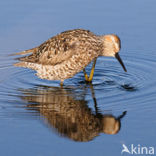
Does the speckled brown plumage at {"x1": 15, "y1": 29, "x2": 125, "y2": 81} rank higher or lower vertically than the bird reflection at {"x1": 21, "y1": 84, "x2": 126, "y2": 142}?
higher

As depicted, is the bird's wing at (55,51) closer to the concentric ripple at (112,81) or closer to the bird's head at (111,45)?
the concentric ripple at (112,81)

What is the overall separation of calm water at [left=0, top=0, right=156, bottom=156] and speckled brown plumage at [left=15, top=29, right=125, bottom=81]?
31cm

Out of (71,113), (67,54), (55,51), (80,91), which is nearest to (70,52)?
(67,54)

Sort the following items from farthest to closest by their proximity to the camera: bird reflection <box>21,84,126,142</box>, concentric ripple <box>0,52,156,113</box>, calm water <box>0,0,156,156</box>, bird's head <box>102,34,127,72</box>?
bird's head <box>102,34,127,72</box> → concentric ripple <box>0,52,156,113</box> → bird reflection <box>21,84,126,142</box> → calm water <box>0,0,156,156</box>

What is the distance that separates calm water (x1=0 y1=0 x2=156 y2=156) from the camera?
282 inches

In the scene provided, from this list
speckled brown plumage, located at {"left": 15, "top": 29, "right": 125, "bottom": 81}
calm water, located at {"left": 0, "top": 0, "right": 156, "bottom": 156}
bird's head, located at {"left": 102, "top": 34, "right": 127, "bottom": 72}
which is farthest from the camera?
bird's head, located at {"left": 102, "top": 34, "right": 127, "bottom": 72}

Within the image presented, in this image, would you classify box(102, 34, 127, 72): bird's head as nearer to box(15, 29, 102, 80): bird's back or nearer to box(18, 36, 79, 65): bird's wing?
box(15, 29, 102, 80): bird's back

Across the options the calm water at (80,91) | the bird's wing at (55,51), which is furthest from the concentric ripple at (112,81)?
the bird's wing at (55,51)

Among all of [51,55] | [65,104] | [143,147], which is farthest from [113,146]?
[51,55]

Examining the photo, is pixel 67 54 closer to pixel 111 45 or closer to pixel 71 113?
pixel 111 45

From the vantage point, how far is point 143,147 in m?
6.90

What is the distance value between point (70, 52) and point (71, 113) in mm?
1832

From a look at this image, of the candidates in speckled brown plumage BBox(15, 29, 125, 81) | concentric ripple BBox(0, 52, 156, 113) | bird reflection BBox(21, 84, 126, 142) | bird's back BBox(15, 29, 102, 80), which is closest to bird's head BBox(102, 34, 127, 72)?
speckled brown plumage BBox(15, 29, 125, 81)

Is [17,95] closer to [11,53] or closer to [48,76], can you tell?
[48,76]
